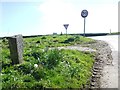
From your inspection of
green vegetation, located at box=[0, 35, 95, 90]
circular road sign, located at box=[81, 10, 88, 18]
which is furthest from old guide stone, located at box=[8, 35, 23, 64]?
circular road sign, located at box=[81, 10, 88, 18]

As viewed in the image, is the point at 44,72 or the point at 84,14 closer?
the point at 44,72

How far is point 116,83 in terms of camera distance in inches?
444

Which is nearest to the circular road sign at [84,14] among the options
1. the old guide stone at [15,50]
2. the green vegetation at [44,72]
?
the green vegetation at [44,72]

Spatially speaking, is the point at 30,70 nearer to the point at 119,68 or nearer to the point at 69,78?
the point at 69,78

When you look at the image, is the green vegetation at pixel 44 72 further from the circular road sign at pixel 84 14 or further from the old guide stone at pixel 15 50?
the circular road sign at pixel 84 14

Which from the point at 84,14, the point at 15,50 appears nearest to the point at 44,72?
the point at 15,50

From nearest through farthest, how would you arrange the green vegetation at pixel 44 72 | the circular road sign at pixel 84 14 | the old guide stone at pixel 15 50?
the green vegetation at pixel 44 72 → the old guide stone at pixel 15 50 → the circular road sign at pixel 84 14

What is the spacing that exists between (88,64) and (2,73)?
4200 mm

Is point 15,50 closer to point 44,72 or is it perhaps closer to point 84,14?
point 44,72

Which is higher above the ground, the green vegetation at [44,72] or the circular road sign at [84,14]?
the circular road sign at [84,14]

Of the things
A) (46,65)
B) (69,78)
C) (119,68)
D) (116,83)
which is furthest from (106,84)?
(119,68)

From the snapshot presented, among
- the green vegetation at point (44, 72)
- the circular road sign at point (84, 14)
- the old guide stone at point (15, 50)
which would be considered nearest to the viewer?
the green vegetation at point (44, 72)

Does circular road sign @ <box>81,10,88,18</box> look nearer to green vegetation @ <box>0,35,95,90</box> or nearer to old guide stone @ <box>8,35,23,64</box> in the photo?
green vegetation @ <box>0,35,95,90</box>

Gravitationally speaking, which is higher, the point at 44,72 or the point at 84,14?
the point at 84,14
